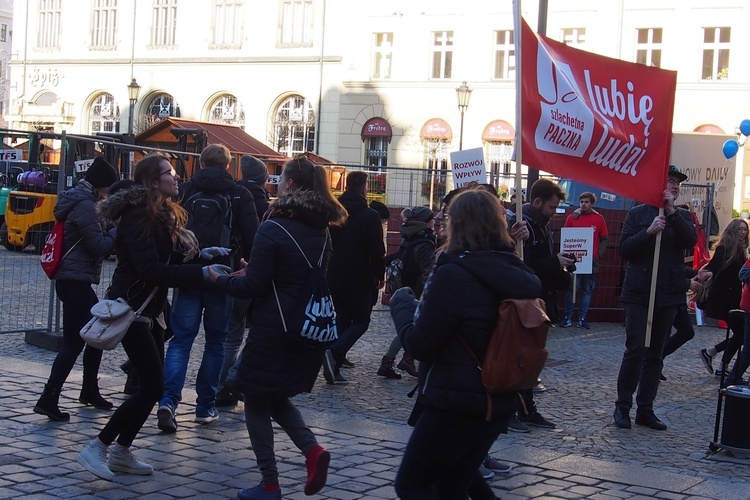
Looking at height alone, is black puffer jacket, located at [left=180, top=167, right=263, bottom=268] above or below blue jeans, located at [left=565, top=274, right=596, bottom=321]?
above

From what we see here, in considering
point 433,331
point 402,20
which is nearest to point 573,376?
point 433,331

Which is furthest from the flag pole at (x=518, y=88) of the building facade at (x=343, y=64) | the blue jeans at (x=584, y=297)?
the building facade at (x=343, y=64)

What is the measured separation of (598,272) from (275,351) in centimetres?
1005

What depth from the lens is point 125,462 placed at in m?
5.70

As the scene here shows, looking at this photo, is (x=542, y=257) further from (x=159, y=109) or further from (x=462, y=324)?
(x=159, y=109)

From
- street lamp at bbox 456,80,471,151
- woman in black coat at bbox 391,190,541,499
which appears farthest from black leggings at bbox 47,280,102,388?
street lamp at bbox 456,80,471,151

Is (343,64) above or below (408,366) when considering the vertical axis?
above

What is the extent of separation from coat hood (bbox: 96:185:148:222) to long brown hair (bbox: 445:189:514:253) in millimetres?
2106

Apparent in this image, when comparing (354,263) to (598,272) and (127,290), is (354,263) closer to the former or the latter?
(127,290)

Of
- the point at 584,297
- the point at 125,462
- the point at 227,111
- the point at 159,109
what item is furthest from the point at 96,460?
the point at 159,109

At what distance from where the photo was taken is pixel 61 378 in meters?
6.92

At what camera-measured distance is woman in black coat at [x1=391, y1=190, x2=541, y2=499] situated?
13.7ft

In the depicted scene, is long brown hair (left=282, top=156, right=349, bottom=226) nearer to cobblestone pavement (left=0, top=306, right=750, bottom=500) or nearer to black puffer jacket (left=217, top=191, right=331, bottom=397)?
black puffer jacket (left=217, top=191, right=331, bottom=397)

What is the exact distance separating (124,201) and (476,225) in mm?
2343
